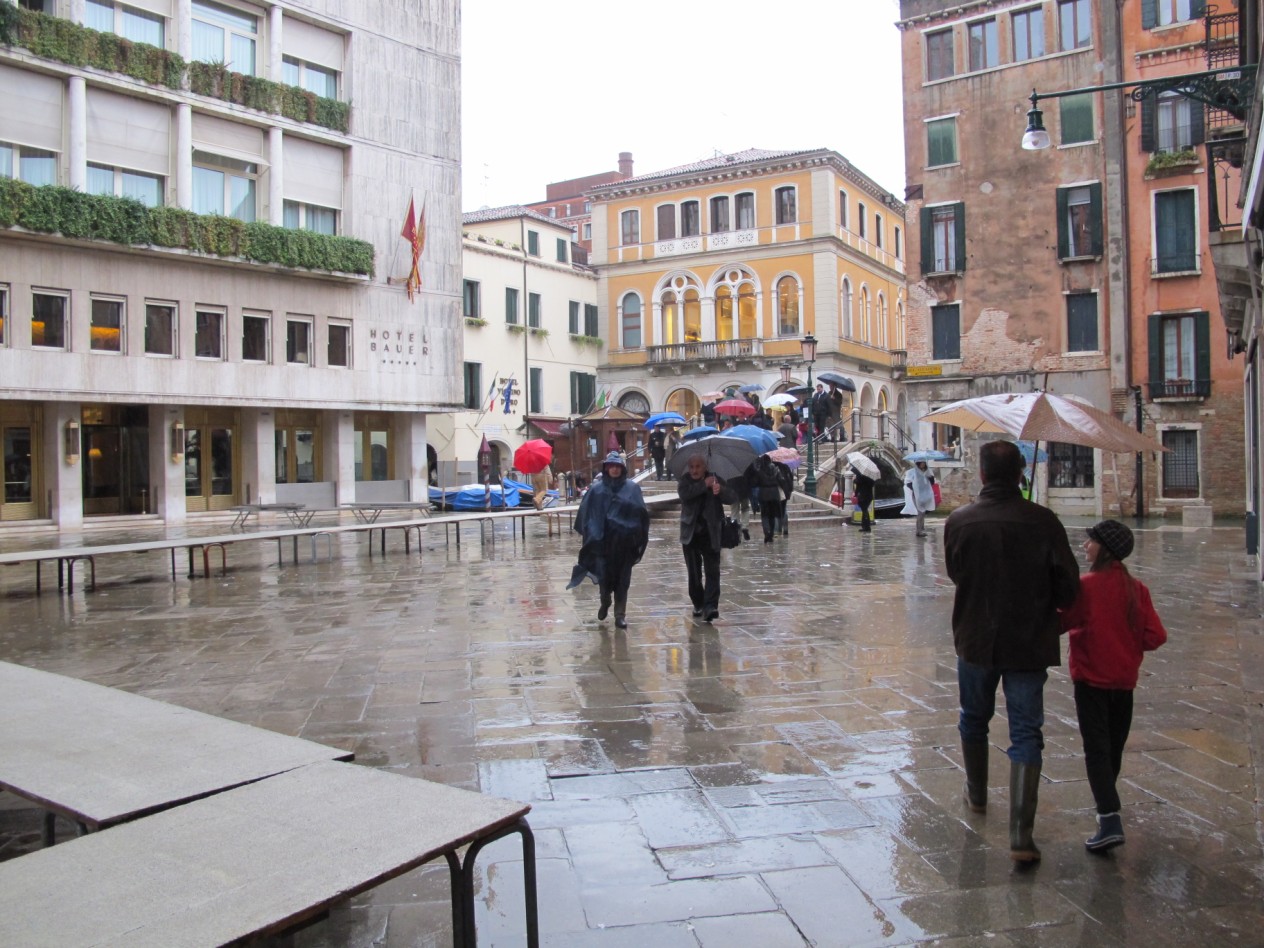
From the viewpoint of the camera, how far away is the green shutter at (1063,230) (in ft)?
96.5

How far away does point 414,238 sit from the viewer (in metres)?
29.8

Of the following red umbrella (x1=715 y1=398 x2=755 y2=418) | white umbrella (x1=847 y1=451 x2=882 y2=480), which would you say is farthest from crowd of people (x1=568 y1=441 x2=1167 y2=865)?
red umbrella (x1=715 y1=398 x2=755 y2=418)

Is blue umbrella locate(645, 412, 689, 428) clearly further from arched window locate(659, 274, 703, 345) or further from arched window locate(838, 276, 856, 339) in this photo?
arched window locate(838, 276, 856, 339)

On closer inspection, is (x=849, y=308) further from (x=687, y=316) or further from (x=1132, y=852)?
(x=1132, y=852)

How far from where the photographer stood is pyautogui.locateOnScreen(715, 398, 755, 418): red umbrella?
25922mm

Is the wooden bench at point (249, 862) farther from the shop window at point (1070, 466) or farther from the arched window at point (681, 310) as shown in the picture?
the arched window at point (681, 310)

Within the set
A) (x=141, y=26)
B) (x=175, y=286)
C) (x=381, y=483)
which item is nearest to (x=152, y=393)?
(x=175, y=286)

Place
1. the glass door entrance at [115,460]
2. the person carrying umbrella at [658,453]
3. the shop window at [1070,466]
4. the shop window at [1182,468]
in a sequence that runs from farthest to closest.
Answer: the person carrying umbrella at [658,453], the shop window at [1070,466], the shop window at [1182,468], the glass door entrance at [115,460]

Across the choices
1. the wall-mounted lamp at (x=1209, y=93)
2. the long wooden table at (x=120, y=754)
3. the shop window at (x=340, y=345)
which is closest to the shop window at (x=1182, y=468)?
the wall-mounted lamp at (x=1209, y=93)

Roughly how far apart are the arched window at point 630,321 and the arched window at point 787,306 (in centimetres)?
643

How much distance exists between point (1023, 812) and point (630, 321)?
4356 centimetres

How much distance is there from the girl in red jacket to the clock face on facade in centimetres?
4194

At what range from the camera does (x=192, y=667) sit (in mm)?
7758

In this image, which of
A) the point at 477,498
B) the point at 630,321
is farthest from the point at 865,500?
the point at 630,321
